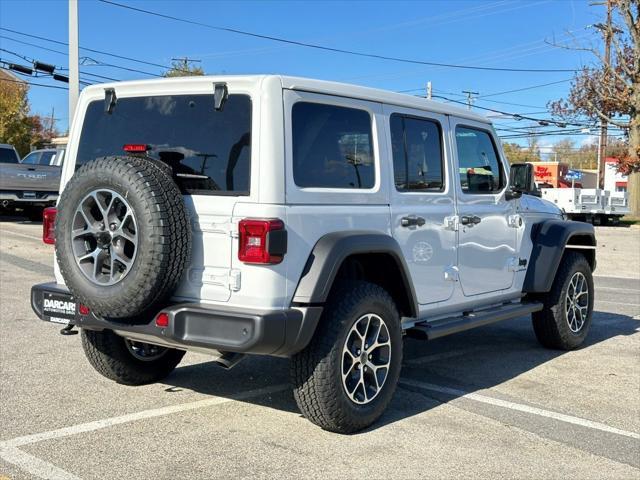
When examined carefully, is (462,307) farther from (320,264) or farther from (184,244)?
(184,244)

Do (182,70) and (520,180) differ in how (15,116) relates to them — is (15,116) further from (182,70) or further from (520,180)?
(520,180)

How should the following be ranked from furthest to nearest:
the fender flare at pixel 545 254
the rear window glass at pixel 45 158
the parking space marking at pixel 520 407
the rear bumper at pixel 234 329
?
1. the rear window glass at pixel 45 158
2. the fender flare at pixel 545 254
3. the parking space marking at pixel 520 407
4. the rear bumper at pixel 234 329

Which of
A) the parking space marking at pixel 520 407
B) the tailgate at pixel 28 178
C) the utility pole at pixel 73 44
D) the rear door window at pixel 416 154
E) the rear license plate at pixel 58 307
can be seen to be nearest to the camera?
the rear license plate at pixel 58 307

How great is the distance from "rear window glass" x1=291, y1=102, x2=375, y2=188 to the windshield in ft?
59.6

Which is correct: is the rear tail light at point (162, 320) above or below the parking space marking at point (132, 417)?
above

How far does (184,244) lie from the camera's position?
394 centimetres

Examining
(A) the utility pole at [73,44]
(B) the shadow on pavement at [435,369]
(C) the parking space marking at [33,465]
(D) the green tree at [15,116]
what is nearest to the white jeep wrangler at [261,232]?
(B) the shadow on pavement at [435,369]

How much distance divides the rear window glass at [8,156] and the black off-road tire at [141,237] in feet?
58.8

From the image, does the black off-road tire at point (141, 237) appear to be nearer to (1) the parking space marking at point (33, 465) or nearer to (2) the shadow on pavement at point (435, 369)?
(1) the parking space marking at point (33, 465)

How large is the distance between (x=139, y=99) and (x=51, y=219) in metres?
1.07

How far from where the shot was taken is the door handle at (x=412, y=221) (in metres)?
4.77

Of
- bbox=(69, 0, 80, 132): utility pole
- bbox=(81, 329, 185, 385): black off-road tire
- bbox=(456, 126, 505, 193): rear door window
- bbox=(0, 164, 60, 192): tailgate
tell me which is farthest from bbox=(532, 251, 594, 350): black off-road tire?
bbox=(0, 164, 60, 192): tailgate

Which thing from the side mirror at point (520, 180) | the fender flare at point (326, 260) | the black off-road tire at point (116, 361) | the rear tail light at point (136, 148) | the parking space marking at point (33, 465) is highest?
the rear tail light at point (136, 148)

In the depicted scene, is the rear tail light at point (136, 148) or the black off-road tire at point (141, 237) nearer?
the black off-road tire at point (141, 237)
